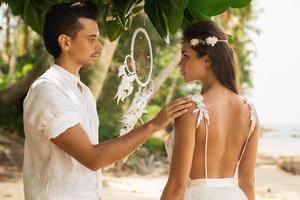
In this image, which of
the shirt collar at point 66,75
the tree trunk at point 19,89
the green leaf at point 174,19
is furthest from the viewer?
the tree trunk at point 19,89

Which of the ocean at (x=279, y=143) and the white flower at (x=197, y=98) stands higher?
the white flower at (x=197, y=98)

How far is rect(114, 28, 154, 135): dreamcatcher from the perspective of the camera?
2123mm

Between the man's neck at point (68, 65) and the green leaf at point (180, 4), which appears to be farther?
the man's neck at point (68, 65)

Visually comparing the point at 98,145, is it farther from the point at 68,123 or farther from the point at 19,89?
the point at 19,89

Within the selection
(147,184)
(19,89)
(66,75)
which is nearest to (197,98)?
(66,75)

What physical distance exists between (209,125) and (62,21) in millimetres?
665

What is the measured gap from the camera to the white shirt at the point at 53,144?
1752 millimetres

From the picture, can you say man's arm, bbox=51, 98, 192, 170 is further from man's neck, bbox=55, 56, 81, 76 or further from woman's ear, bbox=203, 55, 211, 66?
woman's ear, bbox=203, 55, 211, 66

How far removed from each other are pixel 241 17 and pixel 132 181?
23.9 ft

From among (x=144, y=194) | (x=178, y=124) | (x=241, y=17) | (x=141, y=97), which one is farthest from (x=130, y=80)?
(x=241, y=17)

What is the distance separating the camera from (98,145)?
175 cm

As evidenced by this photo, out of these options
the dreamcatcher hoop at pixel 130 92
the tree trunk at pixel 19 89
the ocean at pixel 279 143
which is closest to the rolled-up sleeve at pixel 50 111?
the dreamcatcher hoop at pixel 130 92

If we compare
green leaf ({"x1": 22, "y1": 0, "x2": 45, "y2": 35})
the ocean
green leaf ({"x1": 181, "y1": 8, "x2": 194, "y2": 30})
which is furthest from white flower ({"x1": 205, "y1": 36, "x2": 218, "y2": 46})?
the ocean

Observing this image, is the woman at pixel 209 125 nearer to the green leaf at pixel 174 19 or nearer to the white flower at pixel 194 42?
the white flower at pixel 194 42
